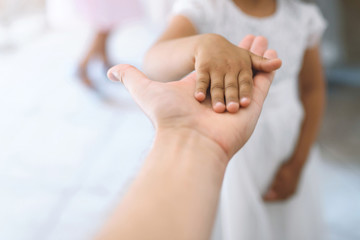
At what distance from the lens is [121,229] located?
19 centimetres

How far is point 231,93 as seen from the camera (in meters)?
0.31

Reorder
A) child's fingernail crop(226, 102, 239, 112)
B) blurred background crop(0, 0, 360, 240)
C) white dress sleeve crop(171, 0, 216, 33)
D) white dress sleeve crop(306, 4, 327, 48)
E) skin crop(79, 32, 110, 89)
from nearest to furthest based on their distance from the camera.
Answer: child's fingernail crop(226, 102, 239, 112) < white dress sleeve crop(171, 0, 216, 33) < white dress sleeve crop(306, 4, 327, 48) < blurred background crop(0, 0, 360, 240) < skin crop(79, 32, 110, 89)

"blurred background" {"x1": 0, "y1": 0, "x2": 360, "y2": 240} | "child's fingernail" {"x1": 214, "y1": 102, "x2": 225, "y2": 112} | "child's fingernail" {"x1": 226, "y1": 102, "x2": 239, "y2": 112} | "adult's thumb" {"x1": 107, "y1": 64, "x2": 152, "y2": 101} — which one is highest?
"adult's thumb" {"x1": 107, "y1": 64, "x2": 152, "y2": 101}

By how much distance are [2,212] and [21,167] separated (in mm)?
162

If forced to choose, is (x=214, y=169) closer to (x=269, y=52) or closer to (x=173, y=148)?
(x=173, y=148)

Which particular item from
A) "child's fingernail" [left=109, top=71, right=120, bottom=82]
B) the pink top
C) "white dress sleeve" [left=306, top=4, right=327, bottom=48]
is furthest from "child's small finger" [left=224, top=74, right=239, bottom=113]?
the pink top

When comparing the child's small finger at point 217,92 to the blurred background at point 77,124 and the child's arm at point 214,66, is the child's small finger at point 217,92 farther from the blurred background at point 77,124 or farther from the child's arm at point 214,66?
the blurred background at point 77,124

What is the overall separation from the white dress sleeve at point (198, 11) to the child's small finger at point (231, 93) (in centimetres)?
16

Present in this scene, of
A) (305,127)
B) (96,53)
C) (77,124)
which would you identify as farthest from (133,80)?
(96,53)

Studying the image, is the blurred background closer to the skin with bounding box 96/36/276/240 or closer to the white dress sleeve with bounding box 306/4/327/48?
the white dress sleeve with bounding box 306/4/327/48

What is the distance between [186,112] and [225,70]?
62mm

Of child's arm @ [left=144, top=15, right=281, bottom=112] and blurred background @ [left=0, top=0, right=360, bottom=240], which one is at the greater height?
child's arm @ [left=144, top=15, right=281, bottom=112]

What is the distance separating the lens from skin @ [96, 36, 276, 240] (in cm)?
20

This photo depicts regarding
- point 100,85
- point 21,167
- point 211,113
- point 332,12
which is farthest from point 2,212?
point 332,12
